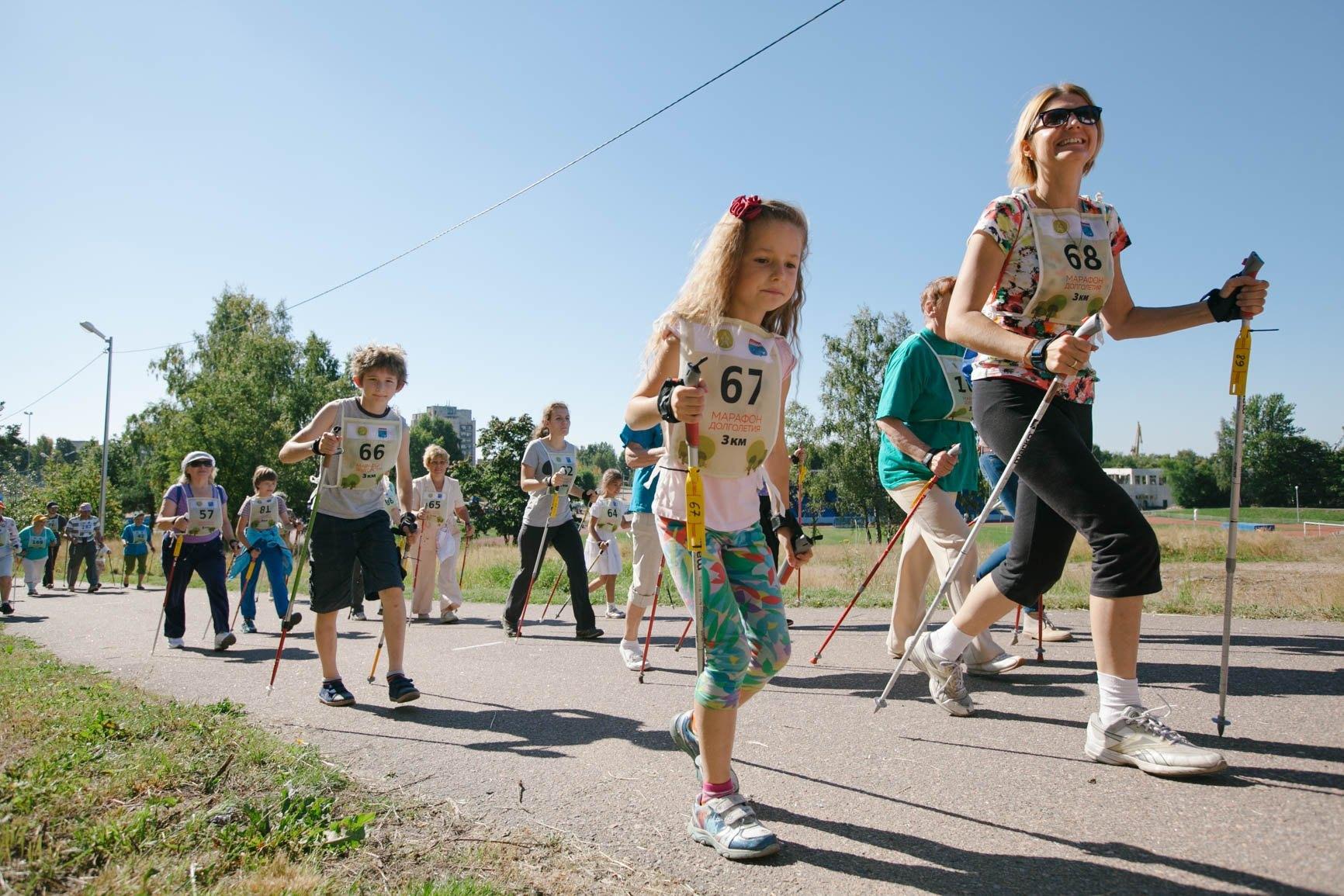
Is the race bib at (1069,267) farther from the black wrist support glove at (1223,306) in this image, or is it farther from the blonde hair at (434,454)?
the blonde hair at (434,454)

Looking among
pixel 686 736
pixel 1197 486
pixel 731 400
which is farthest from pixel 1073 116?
pixel 1197 486

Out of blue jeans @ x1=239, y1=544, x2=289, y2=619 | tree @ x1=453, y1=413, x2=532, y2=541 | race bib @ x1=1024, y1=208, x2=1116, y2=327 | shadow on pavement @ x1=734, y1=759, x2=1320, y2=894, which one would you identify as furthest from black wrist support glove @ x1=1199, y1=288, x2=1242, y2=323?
tree @ x1=453, y1=413, x2=532, y2=541

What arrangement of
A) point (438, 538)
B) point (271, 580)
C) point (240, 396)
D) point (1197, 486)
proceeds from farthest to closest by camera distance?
point (1197, 486) < point (240, 396) < point (438, 538) < point (271, 580)

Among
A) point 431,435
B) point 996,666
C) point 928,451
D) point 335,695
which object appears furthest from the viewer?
point 431,435

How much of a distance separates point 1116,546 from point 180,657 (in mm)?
7897

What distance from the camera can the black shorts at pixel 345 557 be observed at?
526cm

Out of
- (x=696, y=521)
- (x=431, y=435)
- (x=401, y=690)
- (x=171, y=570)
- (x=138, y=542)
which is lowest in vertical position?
(x=138, y=542)

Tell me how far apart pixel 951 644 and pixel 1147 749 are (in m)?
0.98

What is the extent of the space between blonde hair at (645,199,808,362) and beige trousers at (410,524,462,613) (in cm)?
789

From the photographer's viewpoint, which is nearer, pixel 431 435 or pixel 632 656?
pixel 632 656

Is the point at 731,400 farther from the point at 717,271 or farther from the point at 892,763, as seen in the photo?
the point at 892,763

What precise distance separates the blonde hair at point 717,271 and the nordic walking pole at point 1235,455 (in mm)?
1945

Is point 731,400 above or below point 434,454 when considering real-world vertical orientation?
above

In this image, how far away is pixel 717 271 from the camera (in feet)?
10.5
